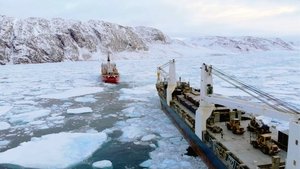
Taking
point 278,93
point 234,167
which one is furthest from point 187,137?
point 278,93

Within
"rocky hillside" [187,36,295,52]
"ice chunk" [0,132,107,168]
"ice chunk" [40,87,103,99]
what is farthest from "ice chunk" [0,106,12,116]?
"rocky hillside" [187,36,295,52]

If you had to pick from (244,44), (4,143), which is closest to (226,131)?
(4,143)

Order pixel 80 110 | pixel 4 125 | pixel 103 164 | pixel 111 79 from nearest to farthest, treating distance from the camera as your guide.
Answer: pixel 103 164, pixel 4 125, pixel 80 110, pixel 111 79

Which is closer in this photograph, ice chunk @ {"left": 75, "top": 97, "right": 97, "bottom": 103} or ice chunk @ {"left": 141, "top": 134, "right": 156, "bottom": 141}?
ice chunk @ {"left": 141, "top": 134, "right": 156, "bottom": 141}

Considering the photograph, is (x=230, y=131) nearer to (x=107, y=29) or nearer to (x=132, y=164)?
(x=132, y=164)

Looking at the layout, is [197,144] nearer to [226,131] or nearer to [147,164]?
[226,131]

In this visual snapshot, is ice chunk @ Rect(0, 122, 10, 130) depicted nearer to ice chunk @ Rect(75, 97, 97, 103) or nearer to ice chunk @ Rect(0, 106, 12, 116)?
ice chunk @ Rect(0, 106, 12, 116)
